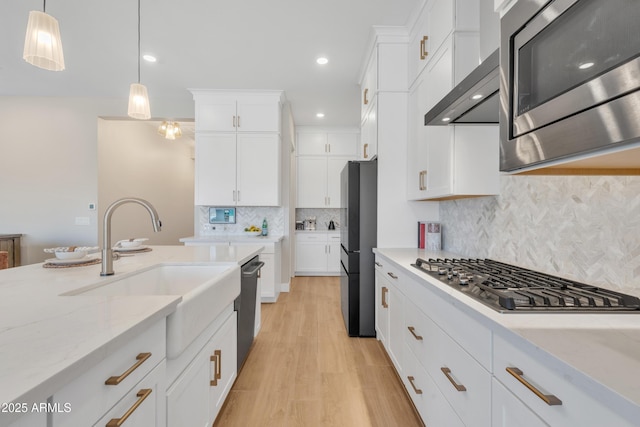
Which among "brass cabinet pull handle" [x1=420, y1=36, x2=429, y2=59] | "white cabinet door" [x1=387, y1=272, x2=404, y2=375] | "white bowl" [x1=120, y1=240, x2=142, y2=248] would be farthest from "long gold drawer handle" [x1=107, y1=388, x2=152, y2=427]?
"brass cabinet pull handle" [x1=420, y1=36, x2=429, y2=59]

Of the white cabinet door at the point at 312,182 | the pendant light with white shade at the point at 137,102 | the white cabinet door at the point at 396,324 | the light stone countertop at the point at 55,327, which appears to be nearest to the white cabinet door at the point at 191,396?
the light stone countertop at the point at 55,327

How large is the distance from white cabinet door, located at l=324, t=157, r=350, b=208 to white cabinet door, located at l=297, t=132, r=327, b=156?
0.24 meters

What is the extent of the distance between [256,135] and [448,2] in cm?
274

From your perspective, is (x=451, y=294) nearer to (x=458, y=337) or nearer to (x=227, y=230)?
(x=458, y=337)

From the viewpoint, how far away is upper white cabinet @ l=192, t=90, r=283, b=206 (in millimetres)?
3975

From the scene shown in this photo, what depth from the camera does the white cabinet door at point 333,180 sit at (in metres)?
5.54

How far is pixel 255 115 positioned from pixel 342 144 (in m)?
2.03

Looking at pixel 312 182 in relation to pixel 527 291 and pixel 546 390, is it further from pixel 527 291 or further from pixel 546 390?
pixel 546 390

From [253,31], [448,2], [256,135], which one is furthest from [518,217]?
[256,135]

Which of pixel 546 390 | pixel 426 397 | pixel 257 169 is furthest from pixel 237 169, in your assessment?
pixel 546 390

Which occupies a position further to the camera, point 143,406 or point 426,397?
point 426,397

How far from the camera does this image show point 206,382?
4.48 feet

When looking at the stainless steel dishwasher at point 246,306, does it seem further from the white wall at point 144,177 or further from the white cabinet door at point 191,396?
the white wall at point 144,177

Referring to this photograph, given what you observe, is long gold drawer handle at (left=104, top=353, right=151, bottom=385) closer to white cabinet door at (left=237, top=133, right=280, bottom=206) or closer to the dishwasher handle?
the dishwasher handle
